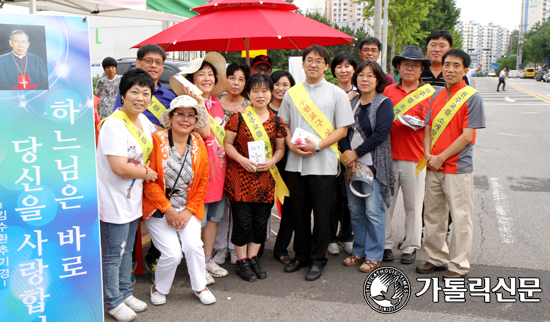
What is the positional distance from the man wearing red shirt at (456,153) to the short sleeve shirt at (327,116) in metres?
0.79

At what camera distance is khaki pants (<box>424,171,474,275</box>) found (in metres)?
3.71

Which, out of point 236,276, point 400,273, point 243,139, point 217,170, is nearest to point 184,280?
point 236,276

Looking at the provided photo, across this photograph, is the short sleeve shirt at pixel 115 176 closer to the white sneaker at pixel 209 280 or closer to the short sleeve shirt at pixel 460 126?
the white sneaker at pixel 209 280

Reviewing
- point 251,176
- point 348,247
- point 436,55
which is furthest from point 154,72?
point 436,55

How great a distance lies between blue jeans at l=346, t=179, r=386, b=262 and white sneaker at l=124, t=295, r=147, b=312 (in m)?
2.01

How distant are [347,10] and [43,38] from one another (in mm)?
143913

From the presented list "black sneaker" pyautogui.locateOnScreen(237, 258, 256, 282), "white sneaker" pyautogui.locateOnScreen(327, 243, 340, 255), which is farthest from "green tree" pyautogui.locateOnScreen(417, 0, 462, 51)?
"black sneaker" pyautogui.locateOnScreen(237, 258, 256, 282)

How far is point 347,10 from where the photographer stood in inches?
5384

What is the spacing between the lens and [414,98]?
4.16 metres

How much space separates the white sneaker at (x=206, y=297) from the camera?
11.2 ft

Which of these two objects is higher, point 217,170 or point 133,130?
point 133,130

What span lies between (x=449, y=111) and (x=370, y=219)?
1176mm

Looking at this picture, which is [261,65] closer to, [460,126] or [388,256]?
[460,126]

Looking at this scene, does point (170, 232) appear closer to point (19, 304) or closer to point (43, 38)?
point (19, 304)
